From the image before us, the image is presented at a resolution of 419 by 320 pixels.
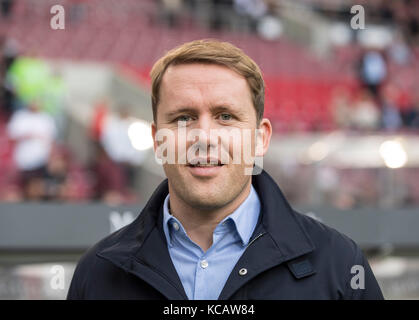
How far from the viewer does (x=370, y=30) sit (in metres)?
20.1

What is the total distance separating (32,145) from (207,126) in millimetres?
5738

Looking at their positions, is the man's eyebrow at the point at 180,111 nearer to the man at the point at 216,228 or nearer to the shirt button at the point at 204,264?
the man at the point at 216,228

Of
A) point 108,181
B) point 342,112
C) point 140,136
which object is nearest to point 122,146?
point 140,136

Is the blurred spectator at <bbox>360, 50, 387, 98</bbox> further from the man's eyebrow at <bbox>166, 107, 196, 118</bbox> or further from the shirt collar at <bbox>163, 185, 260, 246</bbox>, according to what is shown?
the man's eyebrow at <bbox>166, 107, 196, 118</bbox>

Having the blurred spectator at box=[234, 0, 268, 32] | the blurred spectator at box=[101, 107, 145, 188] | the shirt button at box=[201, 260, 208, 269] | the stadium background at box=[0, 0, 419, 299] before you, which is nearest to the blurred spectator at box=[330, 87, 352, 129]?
the stadium background at box=[0, 0, 419, 299]

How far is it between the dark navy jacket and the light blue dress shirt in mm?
32

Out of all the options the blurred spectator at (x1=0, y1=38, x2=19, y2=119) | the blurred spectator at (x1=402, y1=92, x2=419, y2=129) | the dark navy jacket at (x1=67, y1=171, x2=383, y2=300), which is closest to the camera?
the dark navy jacket at (x1=67, y1=171, x2=383, y2=300)

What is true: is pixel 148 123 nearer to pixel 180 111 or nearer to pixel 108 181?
pixel 108 181

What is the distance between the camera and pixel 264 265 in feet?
6.15

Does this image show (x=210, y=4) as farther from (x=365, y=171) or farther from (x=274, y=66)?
(x=365, y=171)

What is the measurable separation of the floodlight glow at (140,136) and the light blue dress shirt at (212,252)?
19.0 ft

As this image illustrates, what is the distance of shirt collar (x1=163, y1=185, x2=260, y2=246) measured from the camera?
6.43ft

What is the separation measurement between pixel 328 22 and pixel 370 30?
4.36ft

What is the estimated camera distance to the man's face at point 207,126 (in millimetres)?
1886
